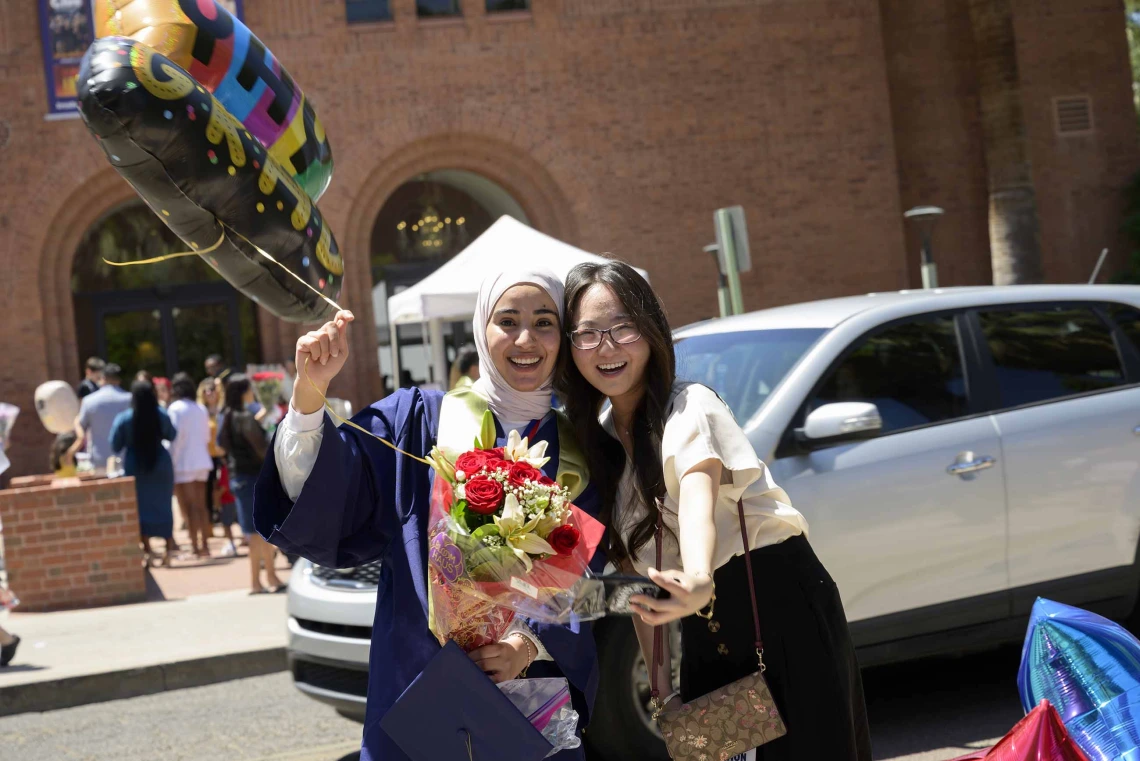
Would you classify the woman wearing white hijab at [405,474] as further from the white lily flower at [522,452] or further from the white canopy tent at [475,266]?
the white canopy tent at [475,266]

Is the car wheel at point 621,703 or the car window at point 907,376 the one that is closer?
the car wheel at point 621,703

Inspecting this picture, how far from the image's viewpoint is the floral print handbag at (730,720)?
2688 mm

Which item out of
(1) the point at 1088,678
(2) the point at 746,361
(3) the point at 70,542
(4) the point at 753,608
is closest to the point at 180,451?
(3) the point at 70,542

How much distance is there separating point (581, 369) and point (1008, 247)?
1812 centimetres

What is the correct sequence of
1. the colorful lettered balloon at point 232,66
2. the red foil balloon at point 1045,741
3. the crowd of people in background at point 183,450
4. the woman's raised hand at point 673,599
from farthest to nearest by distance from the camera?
the crowd of people in background at point 183,450
the colorful lettered balloon at point 232,66
the red foil balloon at point 1045,741
the woman's raised hand at point 673,599

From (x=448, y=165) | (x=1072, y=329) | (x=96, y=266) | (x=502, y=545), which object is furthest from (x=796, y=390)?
(x=96, y=266)

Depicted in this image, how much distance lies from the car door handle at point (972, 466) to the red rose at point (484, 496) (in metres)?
3.39

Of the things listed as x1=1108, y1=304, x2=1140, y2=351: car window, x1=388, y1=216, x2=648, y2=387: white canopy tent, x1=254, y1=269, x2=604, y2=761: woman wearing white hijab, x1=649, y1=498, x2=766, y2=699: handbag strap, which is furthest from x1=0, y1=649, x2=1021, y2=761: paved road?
x1=388, y1=216, x2=648, y2=387: white canopy tent

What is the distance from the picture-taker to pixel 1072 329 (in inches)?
229

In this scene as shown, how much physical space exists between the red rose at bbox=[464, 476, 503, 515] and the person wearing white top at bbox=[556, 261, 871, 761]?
46 centimetres

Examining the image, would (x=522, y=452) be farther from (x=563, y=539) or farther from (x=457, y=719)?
(x=457, y=719)

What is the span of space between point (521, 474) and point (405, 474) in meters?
0.41

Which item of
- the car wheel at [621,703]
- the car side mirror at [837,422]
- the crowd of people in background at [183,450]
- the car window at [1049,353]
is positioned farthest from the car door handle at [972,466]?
the crowd of people in background at [183,450]

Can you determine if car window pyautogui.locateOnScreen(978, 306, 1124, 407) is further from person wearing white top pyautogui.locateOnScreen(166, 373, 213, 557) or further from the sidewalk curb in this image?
person wearing white top pyautogui.locateOnScreen(166, 373, 213, 557)
